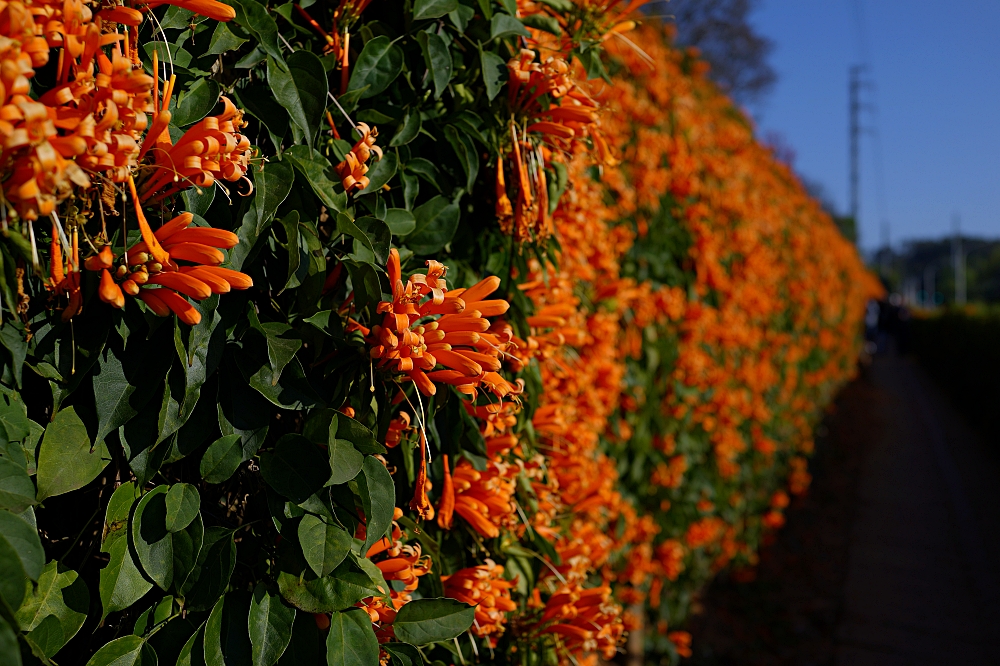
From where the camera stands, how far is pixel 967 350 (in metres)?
15.3

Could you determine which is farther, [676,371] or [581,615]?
[676,371]

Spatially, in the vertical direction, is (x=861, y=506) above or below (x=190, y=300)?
below

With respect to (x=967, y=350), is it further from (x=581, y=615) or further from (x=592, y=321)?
(x=581, y=615)

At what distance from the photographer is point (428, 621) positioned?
1.28 metres

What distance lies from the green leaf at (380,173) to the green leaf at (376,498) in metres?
0.51

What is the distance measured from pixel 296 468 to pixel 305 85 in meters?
0.62

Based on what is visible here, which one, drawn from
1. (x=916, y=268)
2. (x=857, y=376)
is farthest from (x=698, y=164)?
(x=916, y=268)

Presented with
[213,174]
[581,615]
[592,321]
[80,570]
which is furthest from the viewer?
[592,321]

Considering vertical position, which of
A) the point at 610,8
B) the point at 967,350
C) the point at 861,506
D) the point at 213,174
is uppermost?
the point at 610,8

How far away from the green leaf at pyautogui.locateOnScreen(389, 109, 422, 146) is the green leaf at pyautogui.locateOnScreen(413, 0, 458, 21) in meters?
0.18

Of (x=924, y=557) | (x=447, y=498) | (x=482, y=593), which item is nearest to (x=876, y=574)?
(x=924, y=557)

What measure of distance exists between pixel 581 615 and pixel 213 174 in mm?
1325

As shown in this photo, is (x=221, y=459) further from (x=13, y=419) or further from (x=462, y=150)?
(x=462, y=150)

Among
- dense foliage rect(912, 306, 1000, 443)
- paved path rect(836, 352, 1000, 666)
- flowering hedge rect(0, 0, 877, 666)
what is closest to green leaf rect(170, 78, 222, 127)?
flowering hedge rect(0, 0, 877, 666)
